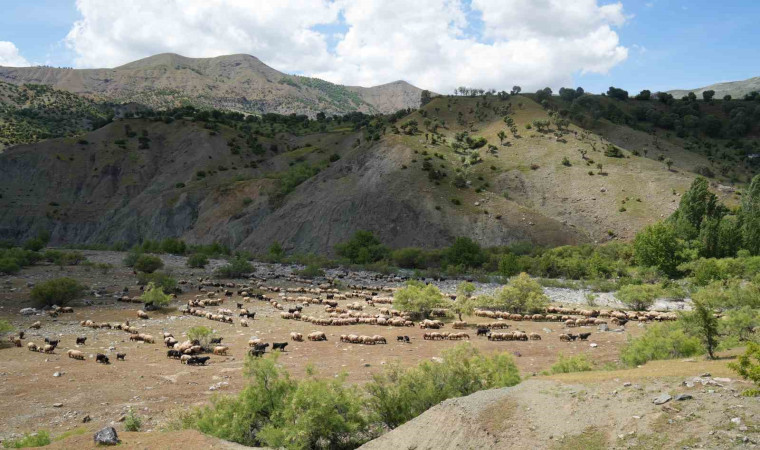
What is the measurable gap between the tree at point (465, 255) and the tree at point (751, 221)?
26.0 metres

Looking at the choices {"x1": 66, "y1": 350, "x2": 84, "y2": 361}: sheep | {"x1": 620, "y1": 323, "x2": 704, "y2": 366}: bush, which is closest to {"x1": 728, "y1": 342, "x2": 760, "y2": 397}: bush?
{"x1": 620, "y1": 323, "x2": 704, "y2": 366}: bush

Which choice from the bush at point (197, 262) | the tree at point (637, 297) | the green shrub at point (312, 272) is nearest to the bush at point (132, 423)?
the tree at point (637, 297)

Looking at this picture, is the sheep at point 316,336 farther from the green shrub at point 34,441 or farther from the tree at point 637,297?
the tree at point 637,297

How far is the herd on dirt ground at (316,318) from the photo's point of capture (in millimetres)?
22625

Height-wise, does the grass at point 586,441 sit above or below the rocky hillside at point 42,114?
below

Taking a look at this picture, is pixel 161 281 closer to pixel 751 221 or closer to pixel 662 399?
pixel 662 399

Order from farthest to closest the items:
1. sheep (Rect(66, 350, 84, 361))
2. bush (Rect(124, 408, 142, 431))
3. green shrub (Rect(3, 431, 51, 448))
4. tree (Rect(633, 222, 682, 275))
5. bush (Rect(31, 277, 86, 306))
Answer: tree (Rect(633, 222, 682, 275)), bush (Rect(31, 277, 86, 306)), sheep (Rect(66, 350, 84, 361)), bush (Rect(124, 408, 142, 431)), green shrub (Rect(3, 431, 51, 448))

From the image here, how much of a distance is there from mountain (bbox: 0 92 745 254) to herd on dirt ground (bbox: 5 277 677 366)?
1200 inches

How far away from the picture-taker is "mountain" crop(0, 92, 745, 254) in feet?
235

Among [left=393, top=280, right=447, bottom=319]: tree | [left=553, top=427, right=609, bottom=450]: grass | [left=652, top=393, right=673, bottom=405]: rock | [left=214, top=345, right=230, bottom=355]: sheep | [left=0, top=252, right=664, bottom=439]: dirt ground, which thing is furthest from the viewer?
[left=393, top=280, right=447, bottom=319]: tree

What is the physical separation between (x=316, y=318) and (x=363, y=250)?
3129 centimetres

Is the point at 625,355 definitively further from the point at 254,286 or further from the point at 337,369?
the point at 254,286

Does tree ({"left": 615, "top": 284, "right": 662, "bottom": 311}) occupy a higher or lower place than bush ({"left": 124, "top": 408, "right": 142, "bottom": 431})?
lower

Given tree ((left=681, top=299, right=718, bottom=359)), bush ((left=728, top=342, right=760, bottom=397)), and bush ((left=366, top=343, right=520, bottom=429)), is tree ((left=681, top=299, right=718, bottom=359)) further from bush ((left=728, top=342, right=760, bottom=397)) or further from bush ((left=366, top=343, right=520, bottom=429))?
bush ((left=366, top=343, right=520, bottom=429))
